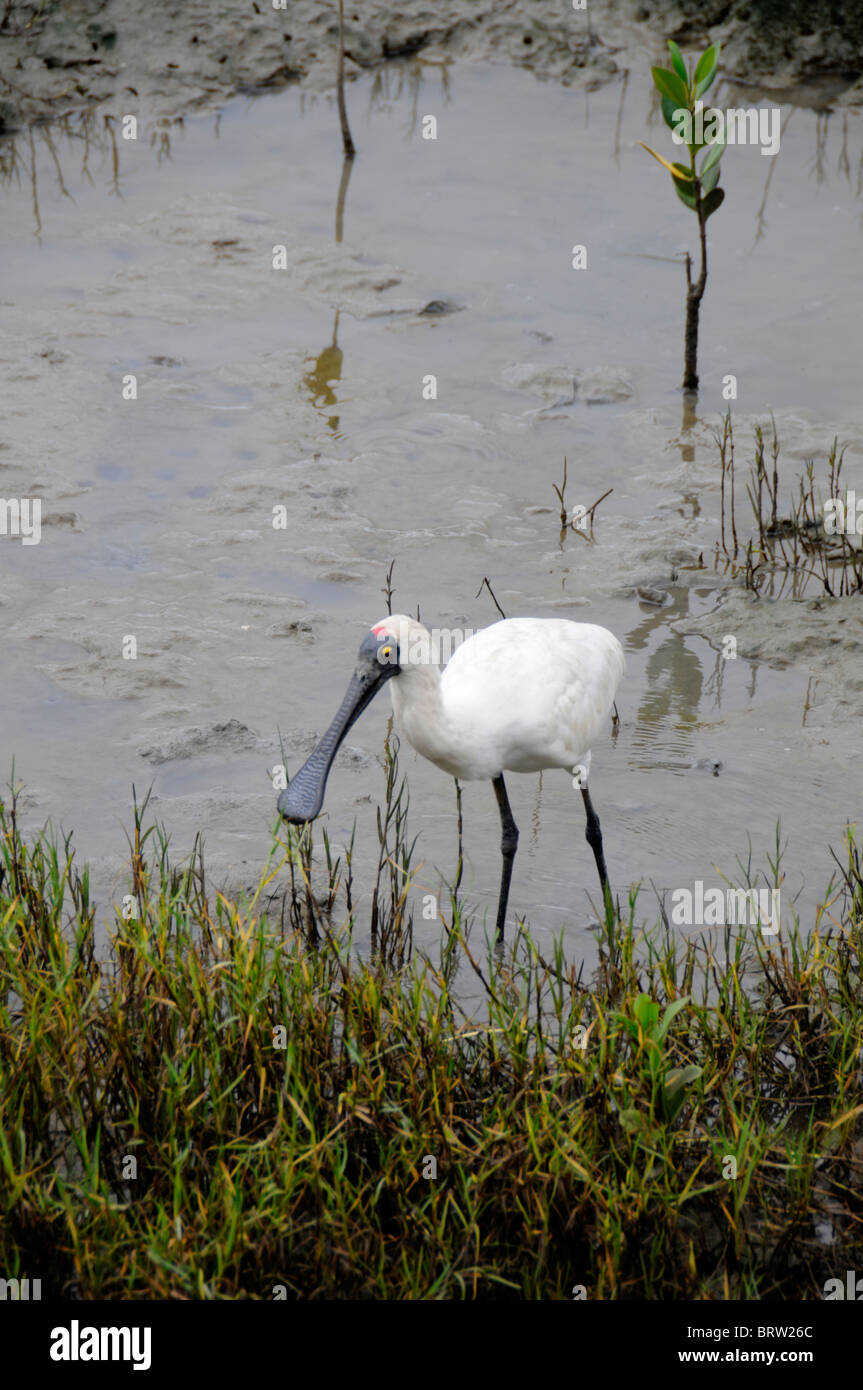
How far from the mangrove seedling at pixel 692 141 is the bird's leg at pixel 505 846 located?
3800 mm

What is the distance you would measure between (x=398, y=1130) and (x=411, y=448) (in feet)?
17.1

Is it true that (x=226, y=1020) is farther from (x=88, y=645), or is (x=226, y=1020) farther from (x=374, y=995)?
(x=88, y=645)

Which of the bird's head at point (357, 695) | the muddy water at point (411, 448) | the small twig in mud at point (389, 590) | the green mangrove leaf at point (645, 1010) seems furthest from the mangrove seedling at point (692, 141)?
the green mangrove leaf at point (645, 1010)

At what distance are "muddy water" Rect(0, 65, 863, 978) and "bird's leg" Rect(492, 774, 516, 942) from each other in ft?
0.63

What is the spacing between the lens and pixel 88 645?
648cm

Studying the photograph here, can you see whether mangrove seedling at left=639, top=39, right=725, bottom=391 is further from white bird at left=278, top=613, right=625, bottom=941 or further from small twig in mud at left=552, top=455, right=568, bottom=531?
white bird at left=278, top=613, right=625, bottom=941

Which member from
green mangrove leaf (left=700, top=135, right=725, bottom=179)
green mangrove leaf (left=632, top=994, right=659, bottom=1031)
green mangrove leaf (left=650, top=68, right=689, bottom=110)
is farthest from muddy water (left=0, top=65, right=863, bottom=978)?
green mangrove leaf (left=650, top=68, right=689, bottom=110)

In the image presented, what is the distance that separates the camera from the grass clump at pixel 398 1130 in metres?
3.25

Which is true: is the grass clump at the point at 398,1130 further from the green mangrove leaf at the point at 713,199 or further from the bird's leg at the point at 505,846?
the green mangrove leaf at the point at 713,199

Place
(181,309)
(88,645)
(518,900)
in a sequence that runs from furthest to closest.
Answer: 1. (181,309)
2. (88,645)
3. (518,900)

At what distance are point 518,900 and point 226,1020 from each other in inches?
67.1

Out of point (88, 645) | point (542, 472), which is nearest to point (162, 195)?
point (542, 472)

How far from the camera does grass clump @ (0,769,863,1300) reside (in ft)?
10.7

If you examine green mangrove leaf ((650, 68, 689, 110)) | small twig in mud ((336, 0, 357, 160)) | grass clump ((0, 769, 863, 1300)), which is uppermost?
small twig in mud ((336, 0, 357, 160))
